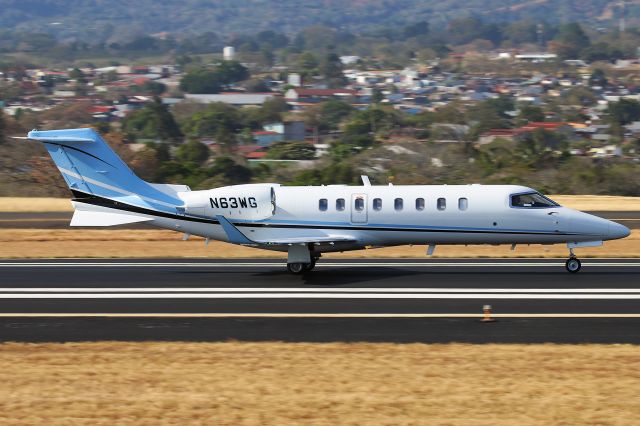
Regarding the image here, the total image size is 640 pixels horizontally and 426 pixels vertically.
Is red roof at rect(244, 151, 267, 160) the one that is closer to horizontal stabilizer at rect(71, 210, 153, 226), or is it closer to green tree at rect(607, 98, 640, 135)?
horizontal stabilizer at rect(71, 210, 153, 226)

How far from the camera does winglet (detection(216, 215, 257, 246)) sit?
24.9 m

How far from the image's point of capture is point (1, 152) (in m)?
75.7

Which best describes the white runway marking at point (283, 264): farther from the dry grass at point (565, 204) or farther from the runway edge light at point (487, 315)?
the dry grass at point (565, 204)

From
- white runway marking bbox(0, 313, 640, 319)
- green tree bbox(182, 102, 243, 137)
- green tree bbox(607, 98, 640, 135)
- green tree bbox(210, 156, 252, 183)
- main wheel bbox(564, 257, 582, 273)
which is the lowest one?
green tree bbox(607, 98, 640, 135)

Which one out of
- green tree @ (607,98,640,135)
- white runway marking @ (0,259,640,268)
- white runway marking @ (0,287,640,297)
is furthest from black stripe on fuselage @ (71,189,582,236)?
green tree @ (607,98,640,135)

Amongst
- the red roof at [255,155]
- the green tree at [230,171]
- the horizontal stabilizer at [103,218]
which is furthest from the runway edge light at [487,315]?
the red roof at [255,155]

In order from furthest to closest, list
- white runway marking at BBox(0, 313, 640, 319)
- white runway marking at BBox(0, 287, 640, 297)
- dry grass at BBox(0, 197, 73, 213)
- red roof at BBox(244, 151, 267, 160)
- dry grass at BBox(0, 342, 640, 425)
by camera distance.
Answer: red roof at BBox(244, 151, 267, 160) → dry grass at BBox(0, 197, 73, 213) → white runway marking at BBox(0, 287, 640, 297) → white runway marking at BBox(0, 313, 640, 319) → dry grass at BBox(0, 342, 640, 425)

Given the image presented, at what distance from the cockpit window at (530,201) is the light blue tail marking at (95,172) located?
810cm

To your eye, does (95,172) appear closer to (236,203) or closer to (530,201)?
(236,203)

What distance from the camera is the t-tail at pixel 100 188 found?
85.6 feet

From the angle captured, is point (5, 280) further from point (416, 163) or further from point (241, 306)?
point (416, 163)

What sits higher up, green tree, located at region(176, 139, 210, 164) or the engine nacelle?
the engine nacelle

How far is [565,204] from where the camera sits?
5347cm

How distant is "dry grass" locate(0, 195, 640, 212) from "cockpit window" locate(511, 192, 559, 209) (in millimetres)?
25947
